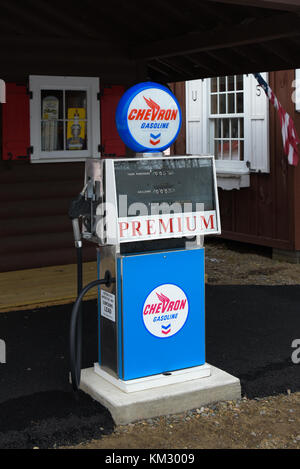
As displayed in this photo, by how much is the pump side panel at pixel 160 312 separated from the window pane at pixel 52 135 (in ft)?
13.0

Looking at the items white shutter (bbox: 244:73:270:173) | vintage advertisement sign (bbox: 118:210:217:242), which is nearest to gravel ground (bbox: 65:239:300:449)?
vintage advertisement sign (bbox: 118:210:217:242)

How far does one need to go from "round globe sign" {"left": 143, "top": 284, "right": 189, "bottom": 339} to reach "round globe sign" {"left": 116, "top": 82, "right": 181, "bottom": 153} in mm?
913

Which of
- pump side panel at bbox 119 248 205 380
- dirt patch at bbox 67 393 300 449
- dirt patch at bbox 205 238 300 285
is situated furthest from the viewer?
dirt patch at bbox 205 238 300 285

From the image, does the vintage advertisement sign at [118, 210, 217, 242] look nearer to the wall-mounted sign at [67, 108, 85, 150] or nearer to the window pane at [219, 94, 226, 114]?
the wall-mounted sign at [67, 108, 85, 150]

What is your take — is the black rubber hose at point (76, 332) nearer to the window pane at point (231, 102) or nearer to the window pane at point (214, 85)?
the window pane at point (231, 102)

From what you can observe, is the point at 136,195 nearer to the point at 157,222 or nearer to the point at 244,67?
the point at 157,222

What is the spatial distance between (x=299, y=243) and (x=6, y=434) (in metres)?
6.34

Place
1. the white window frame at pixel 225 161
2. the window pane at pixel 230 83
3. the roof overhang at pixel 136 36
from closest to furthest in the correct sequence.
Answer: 1. the roof overhang at pixel 136 36
2. the white window frame at pixel 225 161
3. the window pane at pixel 230 83

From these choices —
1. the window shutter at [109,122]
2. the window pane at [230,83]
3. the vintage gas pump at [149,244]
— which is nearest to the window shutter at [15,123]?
the window shutter at [109,122]

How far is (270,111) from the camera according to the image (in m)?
9.91

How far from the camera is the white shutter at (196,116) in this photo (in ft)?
36.9

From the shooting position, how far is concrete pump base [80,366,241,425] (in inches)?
169

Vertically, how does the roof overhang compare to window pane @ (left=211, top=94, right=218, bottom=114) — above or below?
above

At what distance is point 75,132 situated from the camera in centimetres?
830
